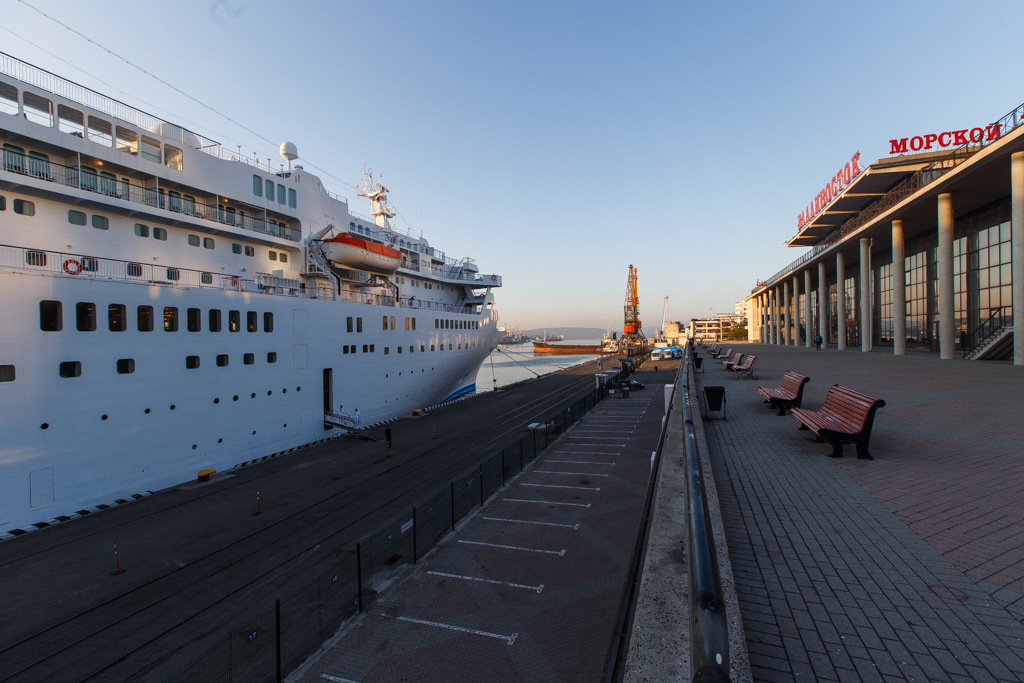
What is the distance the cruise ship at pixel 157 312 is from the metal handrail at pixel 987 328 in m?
34.4

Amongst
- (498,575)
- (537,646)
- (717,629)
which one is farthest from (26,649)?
(717,629)

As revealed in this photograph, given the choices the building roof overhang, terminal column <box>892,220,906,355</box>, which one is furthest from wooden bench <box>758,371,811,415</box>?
the building roof overhang

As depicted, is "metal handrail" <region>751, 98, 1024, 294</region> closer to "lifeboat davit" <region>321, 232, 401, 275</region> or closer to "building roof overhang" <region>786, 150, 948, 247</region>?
"building roof overhang" <region>786, 150, 948, 247</region>

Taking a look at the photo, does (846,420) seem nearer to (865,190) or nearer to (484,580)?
(484,580)

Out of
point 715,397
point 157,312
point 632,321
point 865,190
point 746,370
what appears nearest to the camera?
point 715,397

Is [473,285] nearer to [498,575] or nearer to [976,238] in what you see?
[498,575]

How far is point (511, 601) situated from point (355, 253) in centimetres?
1947

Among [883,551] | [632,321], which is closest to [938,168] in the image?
[883,551]

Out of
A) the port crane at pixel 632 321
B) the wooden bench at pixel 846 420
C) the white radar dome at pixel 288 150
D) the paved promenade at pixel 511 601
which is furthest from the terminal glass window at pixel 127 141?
the port crane at pixel 632 321

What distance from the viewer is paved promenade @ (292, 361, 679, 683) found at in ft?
17.7

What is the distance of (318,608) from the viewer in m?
6.85

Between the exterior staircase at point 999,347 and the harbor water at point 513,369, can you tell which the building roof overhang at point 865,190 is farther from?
the harbor water at point 513,369

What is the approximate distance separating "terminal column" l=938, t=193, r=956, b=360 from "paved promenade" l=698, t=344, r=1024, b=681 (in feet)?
68.3

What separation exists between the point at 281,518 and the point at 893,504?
12.3 meters
